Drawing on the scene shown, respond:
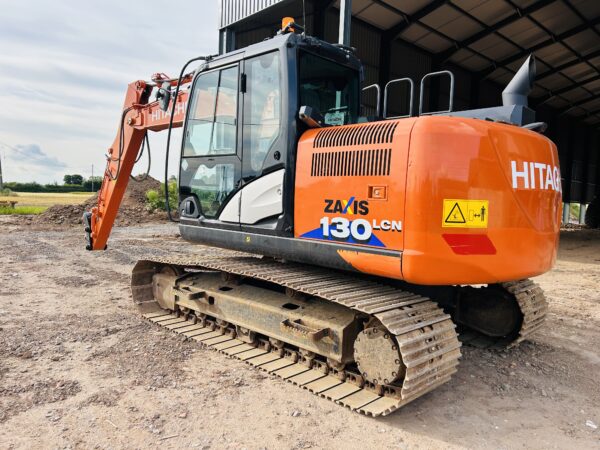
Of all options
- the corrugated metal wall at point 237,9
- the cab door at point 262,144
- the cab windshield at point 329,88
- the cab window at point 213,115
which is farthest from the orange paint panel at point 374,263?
the corrugated metal wall at point 237,9

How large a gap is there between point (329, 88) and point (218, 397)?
10.00ft

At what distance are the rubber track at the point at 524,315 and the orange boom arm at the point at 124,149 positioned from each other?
14.7 ft

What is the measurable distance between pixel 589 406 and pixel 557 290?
204 inches

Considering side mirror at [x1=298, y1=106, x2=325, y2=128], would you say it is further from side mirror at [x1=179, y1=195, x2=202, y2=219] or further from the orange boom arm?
the orange boom arm

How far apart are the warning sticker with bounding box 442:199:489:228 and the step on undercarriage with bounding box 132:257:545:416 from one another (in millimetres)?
749

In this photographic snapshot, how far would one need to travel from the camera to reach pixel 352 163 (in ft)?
11.9

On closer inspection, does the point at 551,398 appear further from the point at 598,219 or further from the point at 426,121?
the point at 598,219

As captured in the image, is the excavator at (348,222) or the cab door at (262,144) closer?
the excavator at (348,222)

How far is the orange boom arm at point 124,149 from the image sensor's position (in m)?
6.37

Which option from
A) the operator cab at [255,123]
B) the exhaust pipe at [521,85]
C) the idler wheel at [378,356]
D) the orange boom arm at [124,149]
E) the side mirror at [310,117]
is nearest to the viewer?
the idler wheel at [378,356]

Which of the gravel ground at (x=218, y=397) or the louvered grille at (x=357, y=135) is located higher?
the louvered grille at (x=357, y=135)

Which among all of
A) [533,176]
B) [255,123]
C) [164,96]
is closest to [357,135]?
[255,123]

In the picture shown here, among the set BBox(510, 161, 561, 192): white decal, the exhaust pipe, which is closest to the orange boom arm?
the exhaust pipe

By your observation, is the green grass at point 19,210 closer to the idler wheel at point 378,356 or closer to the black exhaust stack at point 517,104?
the idler wheel at point 378,356
